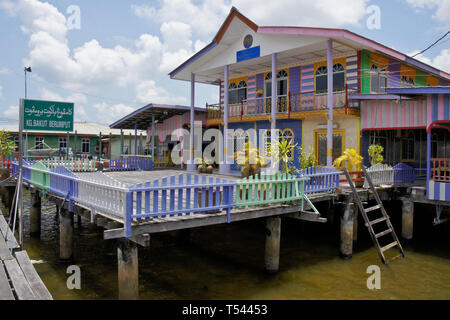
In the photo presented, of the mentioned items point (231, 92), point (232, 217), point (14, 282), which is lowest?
point (14, 282)

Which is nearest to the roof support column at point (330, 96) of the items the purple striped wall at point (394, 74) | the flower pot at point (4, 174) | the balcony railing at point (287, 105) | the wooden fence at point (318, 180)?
the balcony railing at point (287, 105)

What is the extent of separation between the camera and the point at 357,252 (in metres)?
12.2

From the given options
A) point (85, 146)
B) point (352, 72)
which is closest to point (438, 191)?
point (352, 72)

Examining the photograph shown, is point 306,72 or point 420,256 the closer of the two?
point 420,256

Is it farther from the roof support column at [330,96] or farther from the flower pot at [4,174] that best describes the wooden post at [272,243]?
the flower pot at [4,174]

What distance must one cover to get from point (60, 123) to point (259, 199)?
5.22 m

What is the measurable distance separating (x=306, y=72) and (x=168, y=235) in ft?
34.0

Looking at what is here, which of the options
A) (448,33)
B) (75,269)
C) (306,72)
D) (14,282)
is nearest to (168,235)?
(75,269)

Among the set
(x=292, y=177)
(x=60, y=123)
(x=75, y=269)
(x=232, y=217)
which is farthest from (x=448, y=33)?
(x=75, y=269)
